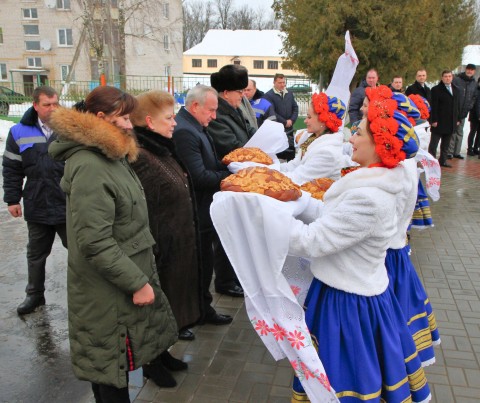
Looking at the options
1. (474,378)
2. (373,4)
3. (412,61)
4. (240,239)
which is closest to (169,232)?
(240,239)

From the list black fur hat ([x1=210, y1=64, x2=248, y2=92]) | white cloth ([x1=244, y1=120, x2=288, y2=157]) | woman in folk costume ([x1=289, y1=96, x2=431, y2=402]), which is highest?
black fur hat ([x1=210, y1=64, x2=248, y2=92])

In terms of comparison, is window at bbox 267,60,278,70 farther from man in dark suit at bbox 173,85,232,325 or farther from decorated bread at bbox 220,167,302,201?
decorated bread at bbox 220,167,302,201

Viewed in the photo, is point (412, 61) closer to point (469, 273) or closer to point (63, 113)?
point (469, 273)

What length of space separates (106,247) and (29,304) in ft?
8.50

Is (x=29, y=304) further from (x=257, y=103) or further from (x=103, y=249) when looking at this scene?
(x=257, y=103)

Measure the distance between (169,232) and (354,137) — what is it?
1.35 metres

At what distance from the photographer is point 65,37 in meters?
41.5

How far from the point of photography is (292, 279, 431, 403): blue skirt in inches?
90.7

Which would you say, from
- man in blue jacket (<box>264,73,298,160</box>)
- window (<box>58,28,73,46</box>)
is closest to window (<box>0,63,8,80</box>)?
window (<box>58,28,73,46</box>)

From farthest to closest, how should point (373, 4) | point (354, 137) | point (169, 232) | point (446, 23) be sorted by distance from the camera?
point (446, 23), point (373, 4), point (169, 232), point (354, 137)

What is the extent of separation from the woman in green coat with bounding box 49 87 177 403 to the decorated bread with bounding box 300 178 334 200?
111 cm

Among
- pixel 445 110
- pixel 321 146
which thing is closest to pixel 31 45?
pixel 445 110

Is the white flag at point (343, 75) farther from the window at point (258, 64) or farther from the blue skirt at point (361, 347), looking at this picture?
the window at point (258, 64)

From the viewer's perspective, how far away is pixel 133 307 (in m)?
2.44
